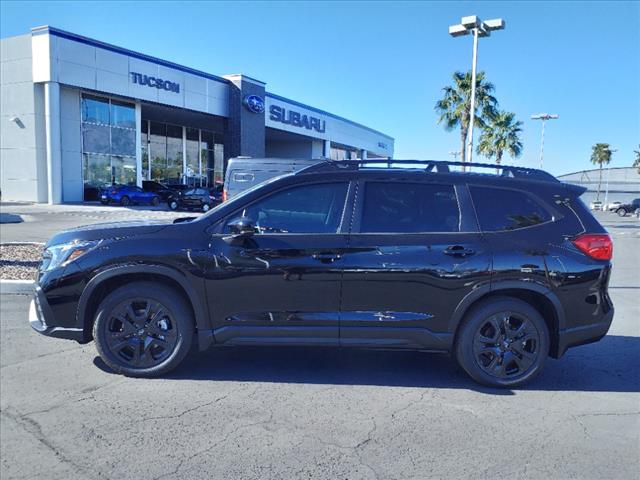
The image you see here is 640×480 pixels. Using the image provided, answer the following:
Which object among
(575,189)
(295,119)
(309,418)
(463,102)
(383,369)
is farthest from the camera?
(295,119)

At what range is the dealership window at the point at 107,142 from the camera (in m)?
31.7

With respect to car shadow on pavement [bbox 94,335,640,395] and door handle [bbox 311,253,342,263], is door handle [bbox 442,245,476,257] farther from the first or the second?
car shadow on pavement [bbox 94,335,640,395]

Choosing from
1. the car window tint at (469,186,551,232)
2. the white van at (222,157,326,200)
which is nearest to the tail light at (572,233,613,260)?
the car window tint at (469,186,551,232)

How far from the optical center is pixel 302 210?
4.21 meters

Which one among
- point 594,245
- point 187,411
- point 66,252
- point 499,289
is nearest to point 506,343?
point 499,289

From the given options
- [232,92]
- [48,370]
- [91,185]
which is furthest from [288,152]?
[48,370]

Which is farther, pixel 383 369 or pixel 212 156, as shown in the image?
pixel 212 156

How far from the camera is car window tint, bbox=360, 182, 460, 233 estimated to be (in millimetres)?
4113

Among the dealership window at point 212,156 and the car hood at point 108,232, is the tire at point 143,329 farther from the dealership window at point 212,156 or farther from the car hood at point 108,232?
the dealership window at point 212,156

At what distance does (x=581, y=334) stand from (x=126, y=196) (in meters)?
31.1

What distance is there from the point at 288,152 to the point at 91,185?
2671 centimetres

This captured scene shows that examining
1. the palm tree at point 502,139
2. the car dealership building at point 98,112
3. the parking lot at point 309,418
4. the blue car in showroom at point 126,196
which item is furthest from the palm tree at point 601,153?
the parking lot at point 309,418

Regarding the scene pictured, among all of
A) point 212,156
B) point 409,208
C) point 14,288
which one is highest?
point 212,156

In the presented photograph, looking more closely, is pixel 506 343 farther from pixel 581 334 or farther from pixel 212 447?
pixel 212 447
